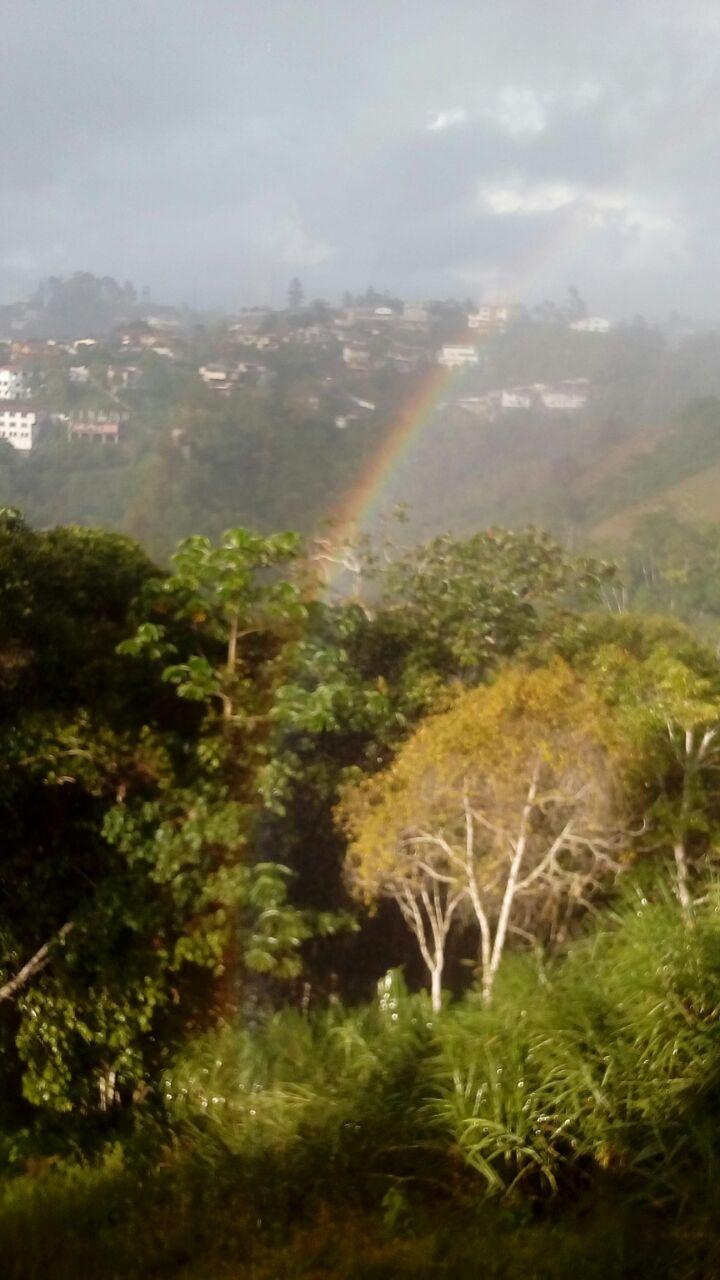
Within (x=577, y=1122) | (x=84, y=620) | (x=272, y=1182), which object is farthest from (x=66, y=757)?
(x=577, y=1122)

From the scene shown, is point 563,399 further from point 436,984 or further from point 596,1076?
point 596,1076

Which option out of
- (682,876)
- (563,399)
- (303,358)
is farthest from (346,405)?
(682,876)

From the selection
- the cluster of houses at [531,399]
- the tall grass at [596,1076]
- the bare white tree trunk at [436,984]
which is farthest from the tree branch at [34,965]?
the cluster of houses at [531,399]

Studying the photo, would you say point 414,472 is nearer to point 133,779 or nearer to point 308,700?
point 308,700

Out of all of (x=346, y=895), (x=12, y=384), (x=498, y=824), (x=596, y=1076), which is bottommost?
(x=596, y=1076)

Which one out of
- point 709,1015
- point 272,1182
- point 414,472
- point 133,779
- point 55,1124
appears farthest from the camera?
point 414,472

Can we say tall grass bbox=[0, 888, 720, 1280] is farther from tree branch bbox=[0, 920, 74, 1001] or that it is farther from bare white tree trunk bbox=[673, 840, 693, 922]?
tree branch bbox=[0, 920, 74, 1001]

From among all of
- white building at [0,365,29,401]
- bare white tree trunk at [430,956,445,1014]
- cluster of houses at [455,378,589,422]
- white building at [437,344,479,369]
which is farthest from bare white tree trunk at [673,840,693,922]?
white building at [0,365,29,401]
